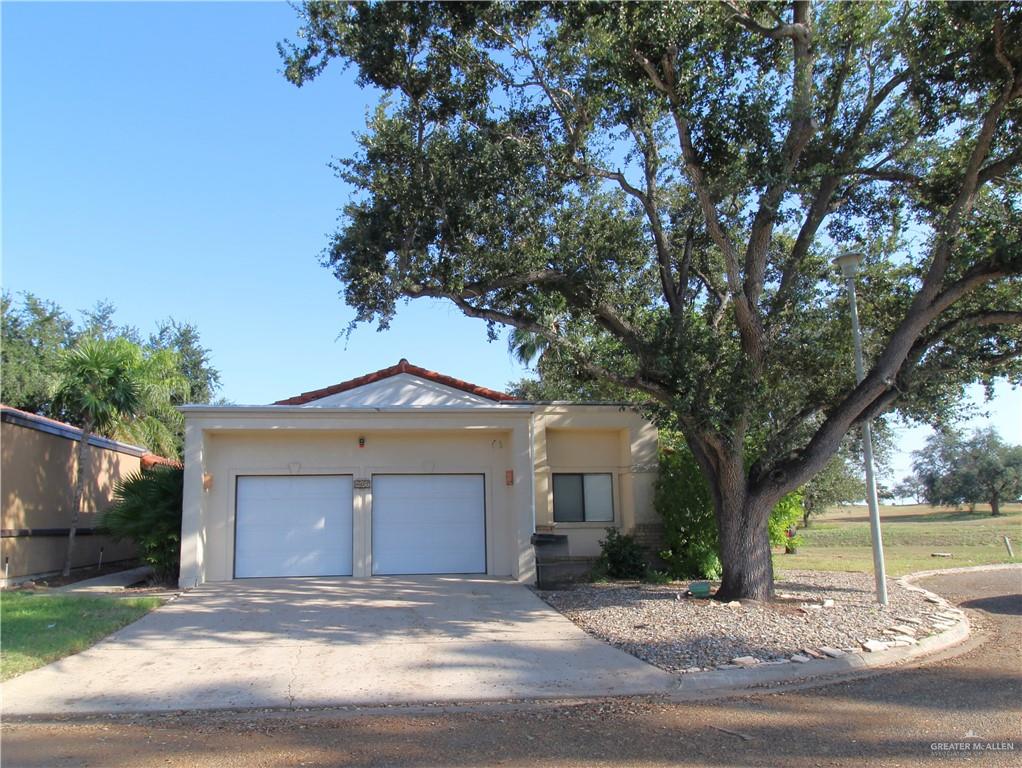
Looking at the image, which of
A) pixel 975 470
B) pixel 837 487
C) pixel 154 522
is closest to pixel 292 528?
pixel 154 522

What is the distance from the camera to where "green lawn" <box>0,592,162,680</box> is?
893 cm

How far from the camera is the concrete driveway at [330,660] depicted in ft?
25.6

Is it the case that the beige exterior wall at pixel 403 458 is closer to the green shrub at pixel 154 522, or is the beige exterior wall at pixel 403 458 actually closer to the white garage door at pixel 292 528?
the white garage door at pixel 292 528

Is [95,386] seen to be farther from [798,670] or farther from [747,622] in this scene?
[798,670]

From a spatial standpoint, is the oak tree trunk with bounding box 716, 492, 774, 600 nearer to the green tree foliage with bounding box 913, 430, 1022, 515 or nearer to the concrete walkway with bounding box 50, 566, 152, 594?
the concrete walkway with bounding box 50, 566, 152, 594

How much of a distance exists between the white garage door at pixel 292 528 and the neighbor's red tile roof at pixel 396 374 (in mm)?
1681

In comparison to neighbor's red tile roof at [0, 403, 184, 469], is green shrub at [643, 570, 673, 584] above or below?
below

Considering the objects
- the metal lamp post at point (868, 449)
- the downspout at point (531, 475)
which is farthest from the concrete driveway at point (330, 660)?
the metal lamp post at point (868, 449)

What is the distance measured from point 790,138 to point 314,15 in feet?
22.4

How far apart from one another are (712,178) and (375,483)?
9.14 metres

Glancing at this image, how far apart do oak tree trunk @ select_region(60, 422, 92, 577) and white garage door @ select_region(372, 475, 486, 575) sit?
6.03m

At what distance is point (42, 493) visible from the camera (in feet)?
52.3

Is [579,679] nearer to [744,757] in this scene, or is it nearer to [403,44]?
[744,757]

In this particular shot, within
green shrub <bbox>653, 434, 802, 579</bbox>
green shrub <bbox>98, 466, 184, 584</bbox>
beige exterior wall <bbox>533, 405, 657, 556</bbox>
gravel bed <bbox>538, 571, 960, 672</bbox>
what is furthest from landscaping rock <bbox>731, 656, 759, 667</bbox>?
green shrub <bbox>98, 466, 184, 584</bbox>
